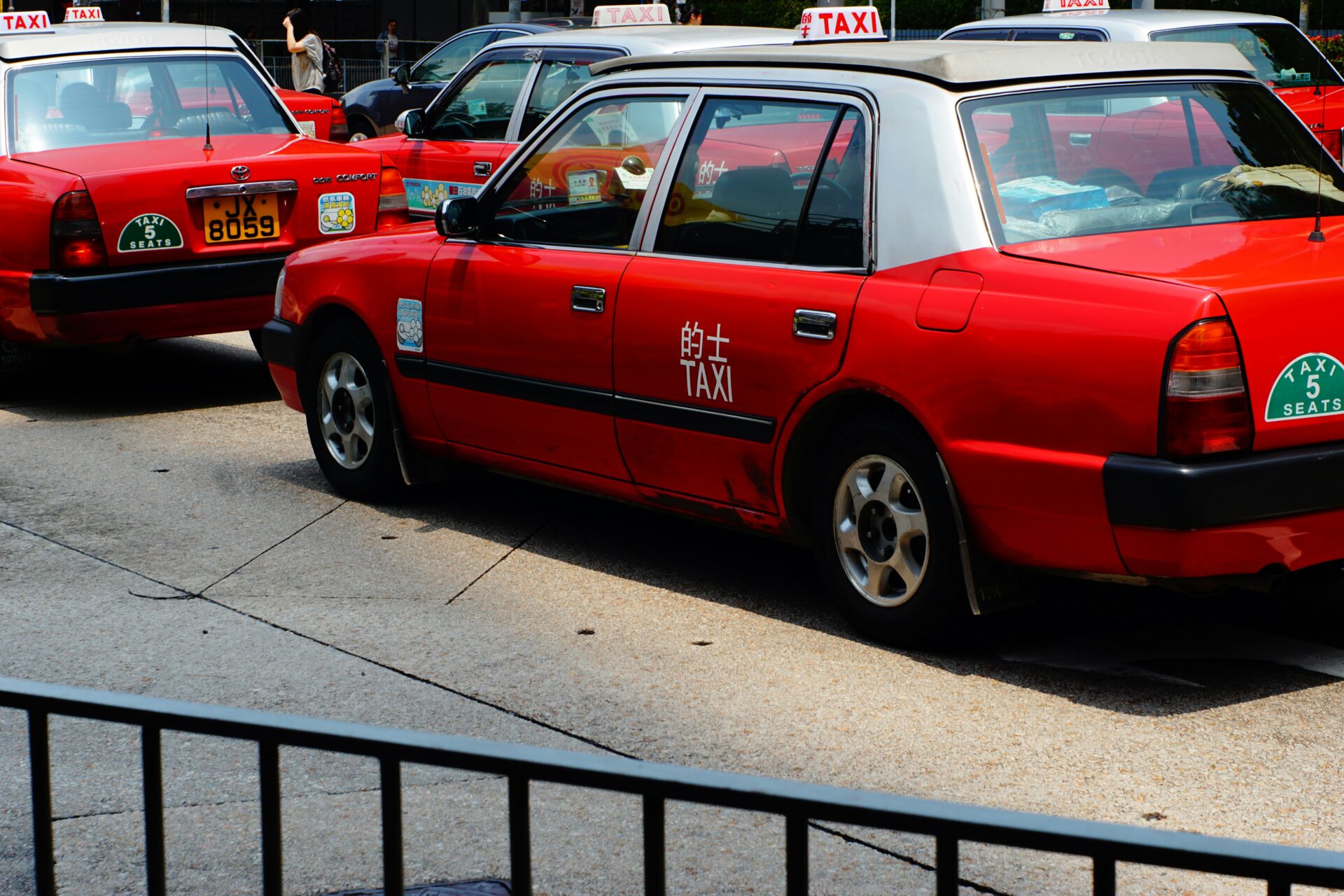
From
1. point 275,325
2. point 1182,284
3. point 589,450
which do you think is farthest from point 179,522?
point 1182,284

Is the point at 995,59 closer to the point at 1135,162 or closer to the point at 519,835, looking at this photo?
the point at 1135,162

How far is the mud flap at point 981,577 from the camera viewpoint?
14.5 feet

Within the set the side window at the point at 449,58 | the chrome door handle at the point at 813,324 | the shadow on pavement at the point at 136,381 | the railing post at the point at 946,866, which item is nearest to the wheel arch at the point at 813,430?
the chrome door handle at the point at 813,324

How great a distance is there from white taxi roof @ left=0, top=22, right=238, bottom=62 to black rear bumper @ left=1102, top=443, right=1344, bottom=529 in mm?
6768

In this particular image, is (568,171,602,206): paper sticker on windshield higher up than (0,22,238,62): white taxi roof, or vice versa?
(0,22,238,62): white taxi roof

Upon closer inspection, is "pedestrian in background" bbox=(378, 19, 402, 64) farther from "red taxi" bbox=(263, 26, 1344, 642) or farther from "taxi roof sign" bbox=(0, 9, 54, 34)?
"red taxi" bbox=(263, 26, 1344, 642)

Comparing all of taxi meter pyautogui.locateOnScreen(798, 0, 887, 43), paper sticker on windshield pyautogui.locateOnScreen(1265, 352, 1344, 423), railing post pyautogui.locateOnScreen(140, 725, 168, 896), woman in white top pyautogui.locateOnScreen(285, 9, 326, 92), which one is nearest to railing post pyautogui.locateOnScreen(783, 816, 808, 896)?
railing post pyautogui.locateOnScreen(140, 725, 168, 896)

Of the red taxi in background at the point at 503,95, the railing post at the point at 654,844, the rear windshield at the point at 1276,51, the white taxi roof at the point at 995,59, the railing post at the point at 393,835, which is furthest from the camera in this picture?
the rear windshield at the point at 1276,51

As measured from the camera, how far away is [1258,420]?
4.02 m

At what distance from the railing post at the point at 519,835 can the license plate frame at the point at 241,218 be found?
664 cm

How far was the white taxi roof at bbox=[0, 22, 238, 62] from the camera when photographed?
8922 mm

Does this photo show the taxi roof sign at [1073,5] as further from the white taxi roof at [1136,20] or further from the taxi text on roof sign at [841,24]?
the taxi text on roof sign at [841,24]

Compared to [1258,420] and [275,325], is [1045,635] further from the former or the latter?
[275,325]

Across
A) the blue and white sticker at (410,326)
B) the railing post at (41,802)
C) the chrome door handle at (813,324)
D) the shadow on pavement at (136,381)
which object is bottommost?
the shadow on pavement at (136,381)
